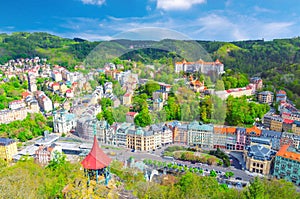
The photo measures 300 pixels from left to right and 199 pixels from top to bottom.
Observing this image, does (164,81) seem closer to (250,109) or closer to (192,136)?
(192,136)

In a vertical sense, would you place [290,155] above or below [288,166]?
above

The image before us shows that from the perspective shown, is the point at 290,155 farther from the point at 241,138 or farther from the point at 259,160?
the point at 241,138

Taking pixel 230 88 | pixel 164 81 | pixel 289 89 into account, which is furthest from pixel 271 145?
pixel 289 89

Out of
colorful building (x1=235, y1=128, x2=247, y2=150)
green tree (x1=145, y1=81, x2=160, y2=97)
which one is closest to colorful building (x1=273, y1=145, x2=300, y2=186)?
colorful building (x1=235, y1=128, x2=247, y2=150)

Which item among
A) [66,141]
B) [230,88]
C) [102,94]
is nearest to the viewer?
[66,141]

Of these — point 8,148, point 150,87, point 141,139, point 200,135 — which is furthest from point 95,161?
point 150,87

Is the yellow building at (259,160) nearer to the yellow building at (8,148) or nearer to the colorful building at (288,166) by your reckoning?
the colorful building at (288,166)

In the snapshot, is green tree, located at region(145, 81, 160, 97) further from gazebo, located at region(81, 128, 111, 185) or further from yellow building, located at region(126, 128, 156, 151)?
gazebo, located at region(81, 128, 111, 185)
